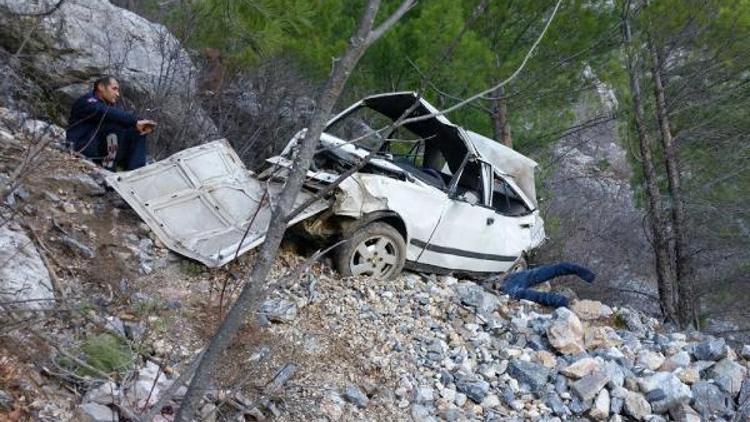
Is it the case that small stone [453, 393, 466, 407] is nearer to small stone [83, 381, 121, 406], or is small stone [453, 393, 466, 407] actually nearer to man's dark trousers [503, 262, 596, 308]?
man's dark trousers [503, 262, 596, 308]

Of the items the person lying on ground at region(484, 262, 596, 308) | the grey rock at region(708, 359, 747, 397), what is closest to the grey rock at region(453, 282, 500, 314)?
the person lying on ground at region(484, 262, 596, 308)

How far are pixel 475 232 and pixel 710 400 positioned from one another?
2745 mm

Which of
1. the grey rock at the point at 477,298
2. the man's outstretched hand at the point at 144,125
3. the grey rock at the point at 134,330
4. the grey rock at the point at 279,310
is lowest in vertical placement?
the grey rock at the point at 134,330

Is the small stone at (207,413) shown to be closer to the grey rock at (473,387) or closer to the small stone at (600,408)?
the grey rock at (473,387)

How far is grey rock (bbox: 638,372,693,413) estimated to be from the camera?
20.6ft

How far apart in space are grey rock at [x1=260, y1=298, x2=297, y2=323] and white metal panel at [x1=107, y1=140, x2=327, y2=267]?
1.65 feet

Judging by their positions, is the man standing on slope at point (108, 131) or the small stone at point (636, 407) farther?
the man standing on slope at point (108, 131)

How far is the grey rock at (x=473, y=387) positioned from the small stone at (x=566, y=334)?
1061 mm

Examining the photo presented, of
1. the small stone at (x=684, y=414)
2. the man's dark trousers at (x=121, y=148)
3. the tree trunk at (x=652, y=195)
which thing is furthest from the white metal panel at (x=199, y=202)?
the tree trunk at (x=652, y=195)

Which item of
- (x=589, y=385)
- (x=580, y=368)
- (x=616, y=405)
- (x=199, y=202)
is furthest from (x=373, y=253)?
Result: (x=616, y=405)

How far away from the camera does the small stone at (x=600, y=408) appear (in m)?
6.04

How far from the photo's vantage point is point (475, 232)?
7.87 m

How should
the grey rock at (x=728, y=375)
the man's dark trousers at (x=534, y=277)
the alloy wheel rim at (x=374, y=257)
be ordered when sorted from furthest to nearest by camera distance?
the man's dark trousers at (x=534, y=277)
the alloy wheel rim at (x=374, y=257)
the grey rock at (x=728, y=375)

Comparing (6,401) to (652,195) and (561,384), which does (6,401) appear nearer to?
(561,384)
